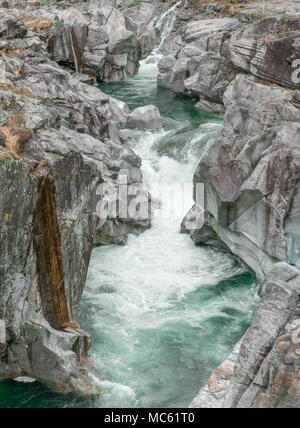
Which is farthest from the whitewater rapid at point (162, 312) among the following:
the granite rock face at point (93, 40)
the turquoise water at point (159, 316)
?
the granite rock face at point (93, 40)

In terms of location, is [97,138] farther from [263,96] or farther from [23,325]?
[23,325]

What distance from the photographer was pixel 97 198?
17312mm

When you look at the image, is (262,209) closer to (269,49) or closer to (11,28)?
(269,49)

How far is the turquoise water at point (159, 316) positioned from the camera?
13898 mm

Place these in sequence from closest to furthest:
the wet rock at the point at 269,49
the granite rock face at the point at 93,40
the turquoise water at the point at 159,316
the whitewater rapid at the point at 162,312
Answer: the turquoise water at the point at 159,316 < the whitewater rapid at the point at 162,312 < the wet rock at the point at 269,49 < the granite rock face at the point at 93,40

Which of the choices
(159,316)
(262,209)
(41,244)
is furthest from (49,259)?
(262,209)

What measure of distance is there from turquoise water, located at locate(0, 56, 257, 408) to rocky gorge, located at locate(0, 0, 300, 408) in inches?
25.8

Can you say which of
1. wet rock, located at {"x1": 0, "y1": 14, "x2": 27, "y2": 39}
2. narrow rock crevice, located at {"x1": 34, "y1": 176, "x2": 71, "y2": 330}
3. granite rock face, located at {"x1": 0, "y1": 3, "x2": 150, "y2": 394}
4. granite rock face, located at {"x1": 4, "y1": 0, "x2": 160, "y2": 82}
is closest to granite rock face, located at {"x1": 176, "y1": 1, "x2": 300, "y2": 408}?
granite rock face, located at {"x1": 0, "y1": 3, "x2": 150, "y2": 394}

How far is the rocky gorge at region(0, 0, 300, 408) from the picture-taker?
8734mm

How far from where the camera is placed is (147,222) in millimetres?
23125

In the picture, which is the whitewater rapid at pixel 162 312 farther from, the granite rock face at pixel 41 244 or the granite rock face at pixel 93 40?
the granite rock face at pixel 93 40

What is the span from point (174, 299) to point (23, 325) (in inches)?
273

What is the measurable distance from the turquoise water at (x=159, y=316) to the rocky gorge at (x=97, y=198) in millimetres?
656
